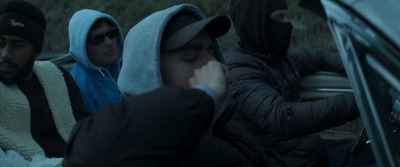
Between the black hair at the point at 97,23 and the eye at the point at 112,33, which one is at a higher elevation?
the black hair at the point at 97,23

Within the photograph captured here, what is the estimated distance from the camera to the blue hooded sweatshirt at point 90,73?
332cm

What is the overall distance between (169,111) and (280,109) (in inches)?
46.7

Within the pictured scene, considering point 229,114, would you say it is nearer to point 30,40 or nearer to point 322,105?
point 322,105

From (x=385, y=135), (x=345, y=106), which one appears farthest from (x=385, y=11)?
(x=345, y=106)

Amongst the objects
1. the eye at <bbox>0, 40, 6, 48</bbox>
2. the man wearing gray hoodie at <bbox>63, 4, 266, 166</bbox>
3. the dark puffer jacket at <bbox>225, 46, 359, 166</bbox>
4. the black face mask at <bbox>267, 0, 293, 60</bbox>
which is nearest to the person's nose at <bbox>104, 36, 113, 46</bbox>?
the eye at <bbox>0, 40, 6, 48</bbox>

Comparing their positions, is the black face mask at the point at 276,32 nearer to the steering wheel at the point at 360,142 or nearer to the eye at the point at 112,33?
the steering wheel at the point at 360,142

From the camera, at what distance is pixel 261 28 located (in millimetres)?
2613

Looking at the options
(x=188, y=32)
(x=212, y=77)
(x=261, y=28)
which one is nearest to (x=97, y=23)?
(x=261, y=28)

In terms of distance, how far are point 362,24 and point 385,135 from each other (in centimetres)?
29

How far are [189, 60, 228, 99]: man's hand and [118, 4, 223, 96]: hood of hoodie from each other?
12 centimetres

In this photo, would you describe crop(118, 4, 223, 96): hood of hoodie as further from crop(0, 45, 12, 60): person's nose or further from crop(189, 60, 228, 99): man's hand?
crop(0, 45, 12, 60): person's nose

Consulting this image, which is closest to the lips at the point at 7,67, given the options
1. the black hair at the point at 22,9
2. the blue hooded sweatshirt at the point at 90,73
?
the black hair at the point at 22,9

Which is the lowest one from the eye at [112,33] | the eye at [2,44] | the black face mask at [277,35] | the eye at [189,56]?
the eye at [112,33]

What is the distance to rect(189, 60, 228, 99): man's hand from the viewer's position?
132 centimetres
